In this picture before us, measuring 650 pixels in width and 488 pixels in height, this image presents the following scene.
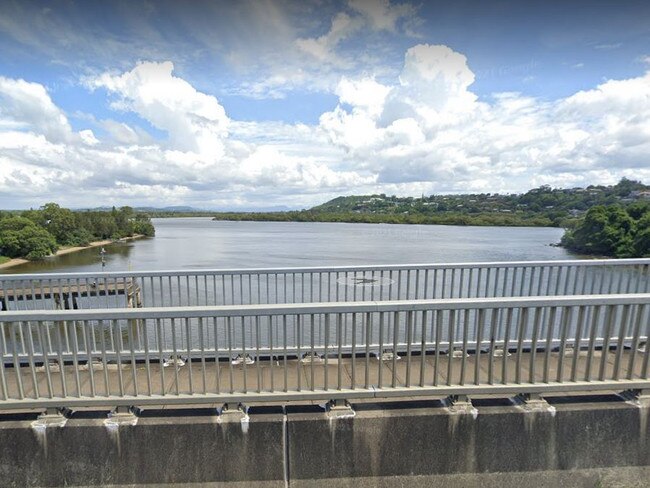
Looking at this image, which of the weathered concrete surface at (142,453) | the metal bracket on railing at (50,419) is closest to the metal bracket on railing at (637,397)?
the weathered concrete surface at (142,453)

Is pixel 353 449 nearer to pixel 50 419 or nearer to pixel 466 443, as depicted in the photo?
pixel 466 443

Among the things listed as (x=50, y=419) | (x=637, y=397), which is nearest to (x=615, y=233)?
(x=637, y=397)

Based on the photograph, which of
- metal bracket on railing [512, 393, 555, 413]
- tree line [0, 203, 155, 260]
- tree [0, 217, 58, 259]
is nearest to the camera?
metal bracket on railing [512, 393, 555, 413]

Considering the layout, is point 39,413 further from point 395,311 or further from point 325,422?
point 395,311

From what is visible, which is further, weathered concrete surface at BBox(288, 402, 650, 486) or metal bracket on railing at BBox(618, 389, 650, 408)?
metal bracket on railing at BBox(618, 389, 650, 408)

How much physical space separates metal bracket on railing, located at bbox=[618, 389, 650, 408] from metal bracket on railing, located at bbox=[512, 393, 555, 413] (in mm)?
730

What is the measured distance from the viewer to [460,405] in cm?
318

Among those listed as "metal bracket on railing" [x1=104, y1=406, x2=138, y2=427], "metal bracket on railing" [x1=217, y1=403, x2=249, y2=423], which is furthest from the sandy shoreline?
"metal bracket on railing" [x1=217, y1=403, x2=249, y2=423]

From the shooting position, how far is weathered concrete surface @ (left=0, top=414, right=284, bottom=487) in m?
3.00

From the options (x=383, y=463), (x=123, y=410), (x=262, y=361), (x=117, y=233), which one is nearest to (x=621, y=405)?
(x=383, y=463)

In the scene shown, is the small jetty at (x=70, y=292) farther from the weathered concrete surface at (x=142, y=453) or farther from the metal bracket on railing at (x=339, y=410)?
the metal bracket on railing at (x=339, y=410)

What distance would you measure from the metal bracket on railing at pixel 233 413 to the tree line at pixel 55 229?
67.9 metres

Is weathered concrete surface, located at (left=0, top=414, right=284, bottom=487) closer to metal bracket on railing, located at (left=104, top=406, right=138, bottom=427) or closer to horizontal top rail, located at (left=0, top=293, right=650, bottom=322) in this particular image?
metal bracket on railing, located at (left=104, top=406, right=138, bottom=427)

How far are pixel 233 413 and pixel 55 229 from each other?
83.8m
